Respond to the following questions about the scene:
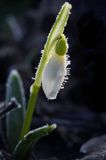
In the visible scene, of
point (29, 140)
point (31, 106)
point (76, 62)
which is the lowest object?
point (29, 140)

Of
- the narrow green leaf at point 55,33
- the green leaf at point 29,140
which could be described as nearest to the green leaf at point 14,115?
the green leaf at point 29,140

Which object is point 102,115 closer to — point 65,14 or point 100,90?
point 100,90

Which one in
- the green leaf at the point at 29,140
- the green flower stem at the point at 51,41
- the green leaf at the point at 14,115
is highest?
the green flower stem at the point at 51,41

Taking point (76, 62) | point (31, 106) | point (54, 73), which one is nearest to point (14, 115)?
point (31, 106)

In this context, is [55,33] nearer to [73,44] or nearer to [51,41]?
[51,41]

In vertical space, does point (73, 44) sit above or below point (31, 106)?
above

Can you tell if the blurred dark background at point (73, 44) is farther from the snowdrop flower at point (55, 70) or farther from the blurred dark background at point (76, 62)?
the snowdrop flower at point (55, 70)
